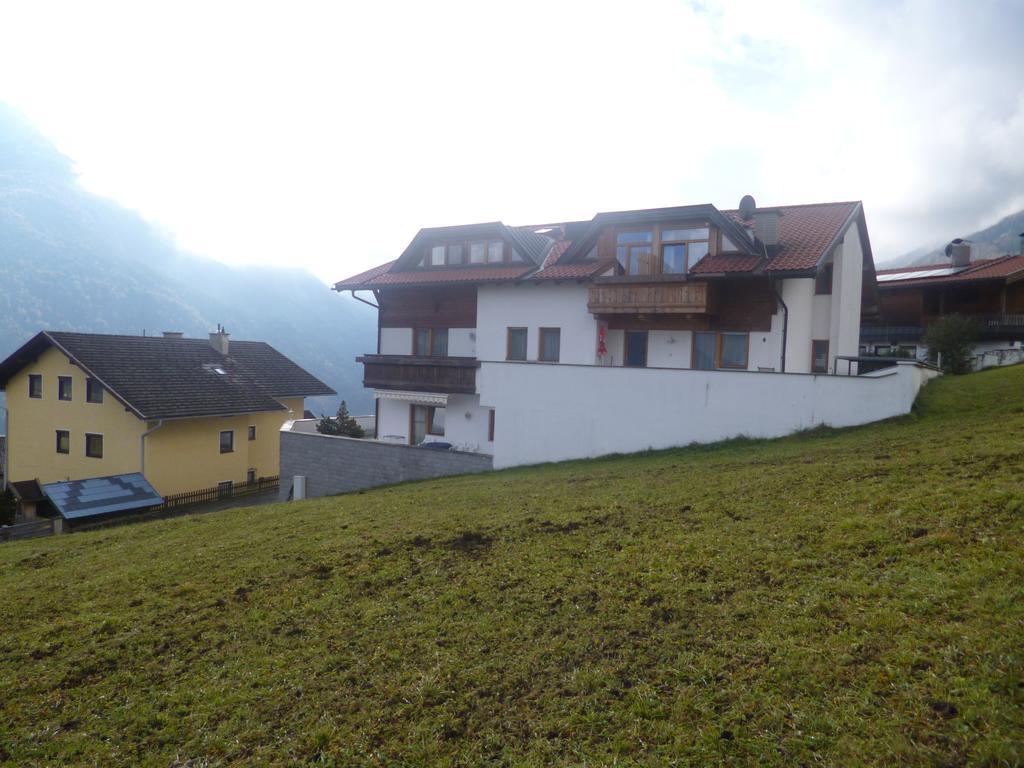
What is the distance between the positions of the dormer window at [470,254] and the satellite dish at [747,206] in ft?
25.3

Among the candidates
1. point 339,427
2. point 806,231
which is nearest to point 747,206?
point 806,231

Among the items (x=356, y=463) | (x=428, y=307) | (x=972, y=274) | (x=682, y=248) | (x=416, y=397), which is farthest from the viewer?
(x=972, y=274)

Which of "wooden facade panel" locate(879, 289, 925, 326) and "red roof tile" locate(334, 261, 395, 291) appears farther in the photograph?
"wooden facade panel" locate(879, 289, 925, 326)

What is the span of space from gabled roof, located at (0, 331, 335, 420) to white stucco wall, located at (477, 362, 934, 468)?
17204mm

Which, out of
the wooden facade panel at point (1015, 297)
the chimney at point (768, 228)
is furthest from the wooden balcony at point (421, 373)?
the wooden facade panel at point (1015, 297)

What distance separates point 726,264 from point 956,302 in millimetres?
23197

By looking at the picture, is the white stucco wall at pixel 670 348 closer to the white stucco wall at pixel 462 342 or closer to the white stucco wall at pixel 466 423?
the white stucco wall at pixel 466 423

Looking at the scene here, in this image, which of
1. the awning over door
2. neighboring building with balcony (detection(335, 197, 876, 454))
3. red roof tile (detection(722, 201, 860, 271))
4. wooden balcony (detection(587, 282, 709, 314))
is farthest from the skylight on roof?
the awning over door

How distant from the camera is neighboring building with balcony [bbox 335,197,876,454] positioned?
20219 millimetres

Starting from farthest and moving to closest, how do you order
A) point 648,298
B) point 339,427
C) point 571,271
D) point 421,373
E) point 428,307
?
point 339,427 → point 428,307 → point 421,373 → point 571,271 → point 648,298

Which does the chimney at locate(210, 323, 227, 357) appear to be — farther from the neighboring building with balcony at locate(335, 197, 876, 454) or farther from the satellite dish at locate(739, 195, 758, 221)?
the satellite dish at locate(739, 195, 758, 221)

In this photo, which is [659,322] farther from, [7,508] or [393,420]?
[7,508]

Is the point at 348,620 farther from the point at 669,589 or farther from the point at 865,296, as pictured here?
the point at 865,296

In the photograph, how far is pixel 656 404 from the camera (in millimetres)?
17219
